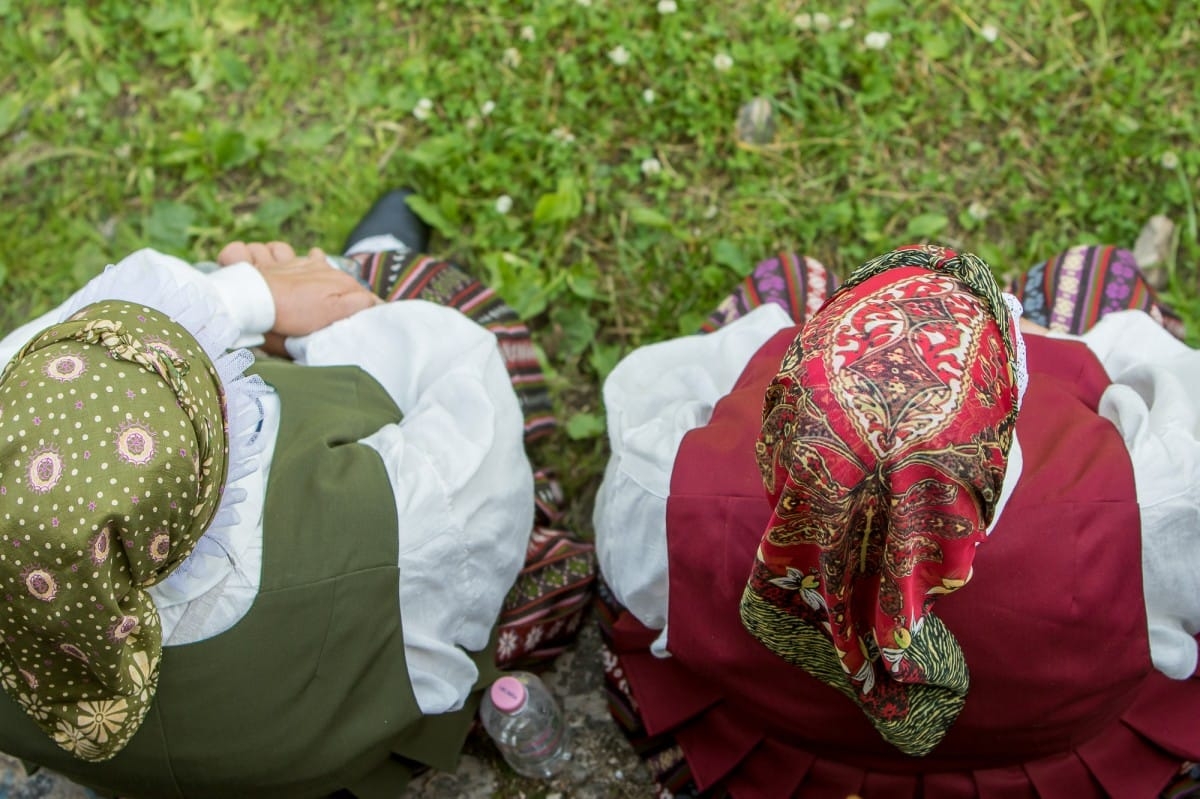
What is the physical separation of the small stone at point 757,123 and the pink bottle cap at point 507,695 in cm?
140

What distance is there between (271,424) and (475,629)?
19.3 inches

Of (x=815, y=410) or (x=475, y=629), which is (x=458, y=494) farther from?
(x=815, y=410)

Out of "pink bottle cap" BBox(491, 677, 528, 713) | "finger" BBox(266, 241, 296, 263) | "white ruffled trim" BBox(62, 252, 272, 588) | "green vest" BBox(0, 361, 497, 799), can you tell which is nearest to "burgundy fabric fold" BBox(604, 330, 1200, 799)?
"pink bottle cap" BBox(491, 677, 528, 713)

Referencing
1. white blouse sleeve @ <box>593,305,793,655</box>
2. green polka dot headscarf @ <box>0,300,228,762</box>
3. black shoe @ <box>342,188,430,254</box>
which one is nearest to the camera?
green polka dot headscarf @ <box>0,300,228,762</box>

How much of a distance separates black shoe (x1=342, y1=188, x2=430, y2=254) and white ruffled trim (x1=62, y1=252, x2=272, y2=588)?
1.14m

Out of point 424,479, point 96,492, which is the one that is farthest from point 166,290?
point 424,479

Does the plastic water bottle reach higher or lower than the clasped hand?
lower

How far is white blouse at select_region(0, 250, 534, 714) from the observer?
4.68 feet

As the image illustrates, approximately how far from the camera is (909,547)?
0.96 meters

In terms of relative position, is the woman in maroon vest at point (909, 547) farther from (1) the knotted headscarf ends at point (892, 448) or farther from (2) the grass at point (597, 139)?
(2) the grass at point (597, 139)

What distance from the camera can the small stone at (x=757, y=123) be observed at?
98.8 inches

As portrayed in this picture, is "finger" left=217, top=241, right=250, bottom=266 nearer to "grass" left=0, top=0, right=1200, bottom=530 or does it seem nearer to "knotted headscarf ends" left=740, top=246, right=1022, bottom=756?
"grass" left=0, top=0, right=1200, bottom=530

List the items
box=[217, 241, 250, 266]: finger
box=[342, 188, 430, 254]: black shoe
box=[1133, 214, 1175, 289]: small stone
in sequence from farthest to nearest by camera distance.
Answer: box=[342, 188, 430, 254]: black shoe < box=[1133, 214, 1175, 289]: small stone < box=[217, 241, 250, 266]: finger

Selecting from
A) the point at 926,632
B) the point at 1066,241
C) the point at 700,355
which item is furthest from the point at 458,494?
the point at 1066,241
